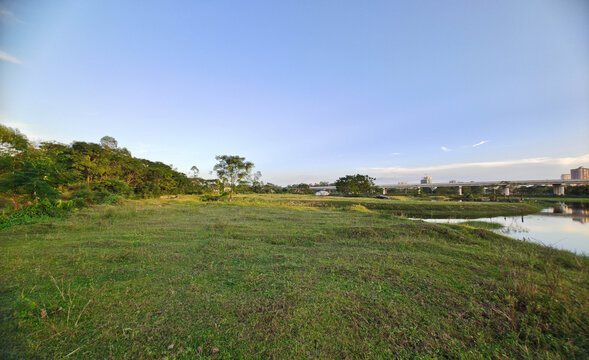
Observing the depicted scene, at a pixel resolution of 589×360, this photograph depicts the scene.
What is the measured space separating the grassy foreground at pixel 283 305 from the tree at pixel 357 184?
43.0 metres

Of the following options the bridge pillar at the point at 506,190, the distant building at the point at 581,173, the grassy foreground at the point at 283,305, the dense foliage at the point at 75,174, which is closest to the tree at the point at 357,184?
the bridge pillar at the point at 506,190

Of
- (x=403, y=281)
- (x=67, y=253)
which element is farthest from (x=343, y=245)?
(x=67, y=253)

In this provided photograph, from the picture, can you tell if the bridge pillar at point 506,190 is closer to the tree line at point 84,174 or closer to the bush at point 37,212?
the tree line at point 84,174

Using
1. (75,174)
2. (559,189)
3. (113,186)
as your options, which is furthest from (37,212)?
(559,189)

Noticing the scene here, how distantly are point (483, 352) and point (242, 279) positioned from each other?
3.17 metres

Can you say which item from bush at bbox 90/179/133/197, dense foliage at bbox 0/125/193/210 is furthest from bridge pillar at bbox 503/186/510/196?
bush at bbox 90/179/133/197

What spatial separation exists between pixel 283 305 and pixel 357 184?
152 ft

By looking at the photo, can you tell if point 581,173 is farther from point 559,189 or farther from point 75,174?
point 75,174

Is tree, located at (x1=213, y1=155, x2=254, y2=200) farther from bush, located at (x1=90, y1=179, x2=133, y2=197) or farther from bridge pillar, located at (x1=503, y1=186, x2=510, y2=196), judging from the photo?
bridge pillar, located at (x1=503, y1=186, x2=510, y2=196)

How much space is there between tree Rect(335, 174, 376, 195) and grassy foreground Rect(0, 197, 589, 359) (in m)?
43.0

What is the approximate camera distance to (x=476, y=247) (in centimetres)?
595

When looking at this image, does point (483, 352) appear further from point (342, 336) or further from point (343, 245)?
point (343, 245)

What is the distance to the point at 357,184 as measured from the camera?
46812mm

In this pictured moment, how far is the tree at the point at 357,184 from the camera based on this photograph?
4675 cm
